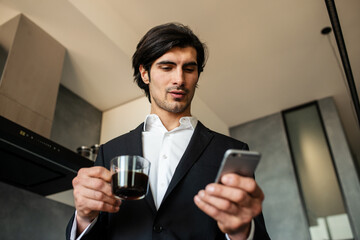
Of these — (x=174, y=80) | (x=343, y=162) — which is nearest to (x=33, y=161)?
(x=174, y=80)


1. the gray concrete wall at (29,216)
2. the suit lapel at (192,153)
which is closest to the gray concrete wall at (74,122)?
the gray concrete wall at (29,216)

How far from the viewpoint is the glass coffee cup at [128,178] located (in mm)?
847

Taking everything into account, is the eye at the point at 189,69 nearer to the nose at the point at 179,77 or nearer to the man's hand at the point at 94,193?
the nose at the point at 179,77

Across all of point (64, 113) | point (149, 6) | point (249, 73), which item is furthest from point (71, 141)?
point (249, 73)

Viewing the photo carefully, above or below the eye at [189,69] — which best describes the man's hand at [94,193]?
below


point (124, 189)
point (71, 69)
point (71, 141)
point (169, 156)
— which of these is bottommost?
point (124, 189)

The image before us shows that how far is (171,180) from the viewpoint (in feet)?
3.37

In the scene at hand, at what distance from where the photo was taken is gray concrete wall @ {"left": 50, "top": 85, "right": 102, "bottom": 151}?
10.5 feet

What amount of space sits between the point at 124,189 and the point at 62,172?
1.56 m

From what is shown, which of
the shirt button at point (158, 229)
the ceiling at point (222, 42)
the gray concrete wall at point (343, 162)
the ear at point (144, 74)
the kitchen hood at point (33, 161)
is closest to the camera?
the shirt button at point (158, 229)

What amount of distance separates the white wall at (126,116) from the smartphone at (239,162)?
2603mm

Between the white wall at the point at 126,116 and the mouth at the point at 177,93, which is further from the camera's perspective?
the white wall at the point at 126,116

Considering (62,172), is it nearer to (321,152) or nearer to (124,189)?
(124,189)

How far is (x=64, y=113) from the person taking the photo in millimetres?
3316
